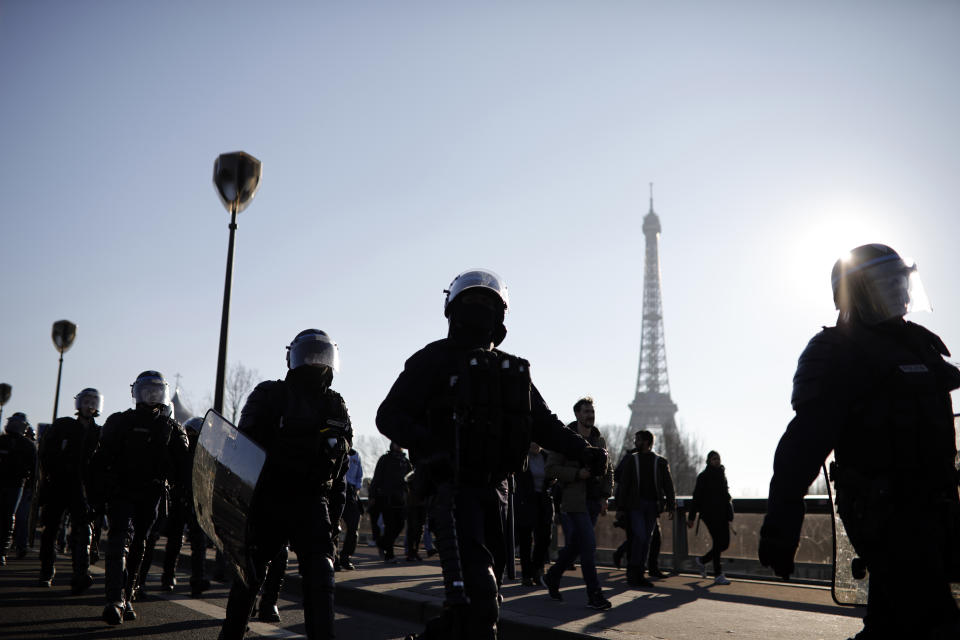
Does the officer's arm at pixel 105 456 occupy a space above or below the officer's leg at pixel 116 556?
above

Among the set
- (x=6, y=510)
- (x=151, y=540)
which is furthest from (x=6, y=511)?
(x=151, y=540)

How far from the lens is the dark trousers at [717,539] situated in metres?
11.3

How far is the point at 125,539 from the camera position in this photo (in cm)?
687

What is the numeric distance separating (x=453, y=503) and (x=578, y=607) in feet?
14.2

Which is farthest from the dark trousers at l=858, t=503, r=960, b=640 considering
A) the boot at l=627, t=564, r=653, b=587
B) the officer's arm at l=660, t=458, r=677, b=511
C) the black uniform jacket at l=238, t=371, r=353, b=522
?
the officer's arm at l=660, t=458, r=677, b=511

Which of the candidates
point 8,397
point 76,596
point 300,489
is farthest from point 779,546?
point 8,397

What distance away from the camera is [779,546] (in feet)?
9.42

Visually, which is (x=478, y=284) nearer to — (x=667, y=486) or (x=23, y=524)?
(x=667, y=486)

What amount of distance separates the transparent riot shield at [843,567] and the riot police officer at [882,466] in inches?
4.3

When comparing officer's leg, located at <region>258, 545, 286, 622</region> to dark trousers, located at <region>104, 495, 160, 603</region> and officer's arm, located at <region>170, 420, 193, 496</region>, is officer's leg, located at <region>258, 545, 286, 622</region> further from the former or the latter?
officer's arm, located at <region>170, 420, 193, 496</region>

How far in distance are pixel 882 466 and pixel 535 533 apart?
7.45 metres

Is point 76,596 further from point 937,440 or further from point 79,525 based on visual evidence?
point 937,440

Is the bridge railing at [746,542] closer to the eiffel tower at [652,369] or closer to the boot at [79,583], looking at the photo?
the boot at [79,583]

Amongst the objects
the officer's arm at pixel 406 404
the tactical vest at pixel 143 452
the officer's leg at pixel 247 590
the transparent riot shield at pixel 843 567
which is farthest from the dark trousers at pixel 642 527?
the transparent riot shield at pixel 843 567
